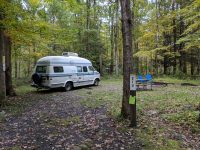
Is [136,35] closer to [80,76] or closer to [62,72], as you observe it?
[80,76]

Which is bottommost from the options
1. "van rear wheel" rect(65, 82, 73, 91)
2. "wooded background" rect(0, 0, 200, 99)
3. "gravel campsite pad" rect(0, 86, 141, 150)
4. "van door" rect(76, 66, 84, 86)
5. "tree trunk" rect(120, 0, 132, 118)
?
"gravel campsite pad" rect(0, 86, 141, 150)

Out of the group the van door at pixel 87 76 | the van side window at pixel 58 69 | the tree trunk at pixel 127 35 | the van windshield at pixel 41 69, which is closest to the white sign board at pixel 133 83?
the tree trunk at pixel 127 35

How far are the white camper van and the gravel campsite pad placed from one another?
5.41 metres

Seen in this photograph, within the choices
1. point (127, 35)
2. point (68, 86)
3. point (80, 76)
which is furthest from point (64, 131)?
point (80, 76)

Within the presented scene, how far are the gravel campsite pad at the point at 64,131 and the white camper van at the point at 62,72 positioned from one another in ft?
17.7

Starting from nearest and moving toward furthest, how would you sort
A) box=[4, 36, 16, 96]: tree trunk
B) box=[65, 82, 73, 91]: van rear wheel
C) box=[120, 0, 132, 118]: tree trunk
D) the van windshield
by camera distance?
box=[120, 0, 132, 118]: tree trunk < box=[4, 36, 16, 96]: tree trunk < the van windshield < box=[65, 82, 73, 91]: van rear wheel

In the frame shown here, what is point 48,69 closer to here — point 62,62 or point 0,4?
point 62,62

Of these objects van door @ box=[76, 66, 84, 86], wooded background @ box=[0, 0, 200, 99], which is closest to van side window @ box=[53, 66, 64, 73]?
van door @ box=[76, 66, 84, 86]

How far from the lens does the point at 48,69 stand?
13609mm

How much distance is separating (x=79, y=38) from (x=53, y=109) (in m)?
17.8

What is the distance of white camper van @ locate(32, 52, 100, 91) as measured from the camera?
1369cm

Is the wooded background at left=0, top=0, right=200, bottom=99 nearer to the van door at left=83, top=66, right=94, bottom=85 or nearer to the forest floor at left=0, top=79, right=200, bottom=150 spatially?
the van door at left=83, top=66, right=94, bottom=85

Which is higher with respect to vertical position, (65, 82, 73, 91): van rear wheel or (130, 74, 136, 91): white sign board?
(130, 74, 136, 91): white sign board

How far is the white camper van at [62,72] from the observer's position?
539 inches
